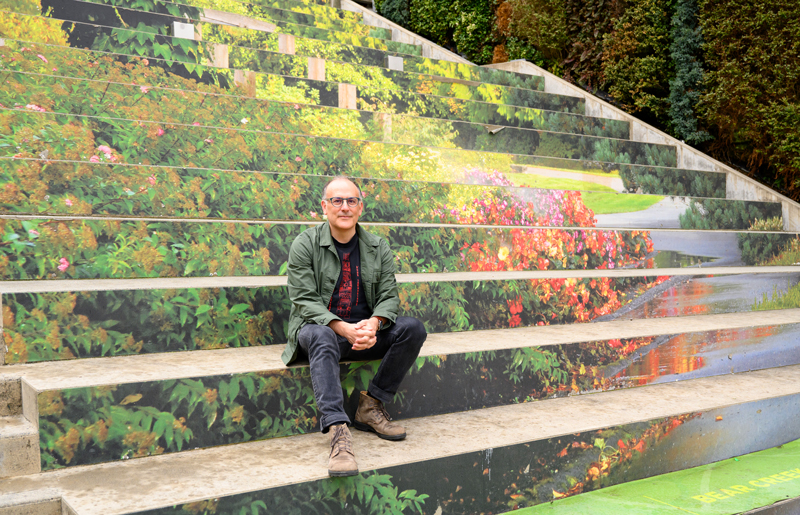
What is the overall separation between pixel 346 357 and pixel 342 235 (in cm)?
50

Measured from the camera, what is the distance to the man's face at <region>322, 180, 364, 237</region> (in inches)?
99.6

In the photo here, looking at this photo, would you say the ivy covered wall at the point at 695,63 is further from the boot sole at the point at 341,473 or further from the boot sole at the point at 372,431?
the boot sole at the point at 341,473

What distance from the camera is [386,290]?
259cm

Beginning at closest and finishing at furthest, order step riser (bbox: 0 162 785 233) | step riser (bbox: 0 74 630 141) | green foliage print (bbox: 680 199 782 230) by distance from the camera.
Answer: step riser (bbox: 0 162 785 233) < step riser (bbox: 0 74 630 141) < green foliage print (bbox: 680 199 782 230)

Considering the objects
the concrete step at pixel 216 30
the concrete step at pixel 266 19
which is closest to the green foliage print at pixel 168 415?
the concrete step at pixel 216 30

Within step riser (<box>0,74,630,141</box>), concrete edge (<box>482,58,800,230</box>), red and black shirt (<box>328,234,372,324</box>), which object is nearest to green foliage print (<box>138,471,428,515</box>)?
red and black shirt (<box>328,234,372,324</box>)

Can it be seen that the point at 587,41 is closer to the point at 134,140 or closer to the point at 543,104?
the point at 543,104

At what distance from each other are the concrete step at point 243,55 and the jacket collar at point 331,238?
216cm

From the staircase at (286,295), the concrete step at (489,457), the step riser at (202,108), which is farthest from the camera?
the step riser at (202,108)

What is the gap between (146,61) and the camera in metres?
4.00

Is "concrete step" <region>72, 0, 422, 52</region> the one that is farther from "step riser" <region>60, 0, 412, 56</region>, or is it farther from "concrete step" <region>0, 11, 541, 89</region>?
"concrete step" <region>0, 11, 541, 89</region>

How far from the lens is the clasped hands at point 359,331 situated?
2.35 m

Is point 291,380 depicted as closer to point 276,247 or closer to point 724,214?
point 276,247

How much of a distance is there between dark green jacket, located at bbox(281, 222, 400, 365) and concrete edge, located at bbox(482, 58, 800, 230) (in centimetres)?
436
